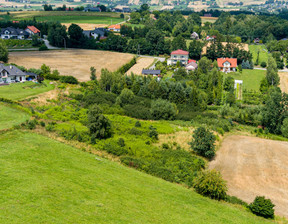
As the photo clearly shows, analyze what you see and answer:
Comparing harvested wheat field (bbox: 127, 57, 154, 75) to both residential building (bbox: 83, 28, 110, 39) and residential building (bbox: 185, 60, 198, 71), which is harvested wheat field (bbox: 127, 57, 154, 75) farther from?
residential building (bbox: 83, 28, 110, 39)

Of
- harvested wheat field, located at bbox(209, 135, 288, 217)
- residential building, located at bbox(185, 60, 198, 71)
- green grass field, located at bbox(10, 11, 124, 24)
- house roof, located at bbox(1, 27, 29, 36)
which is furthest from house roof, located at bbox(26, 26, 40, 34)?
harvested wheat field, located at bbox(209, 135, 288, 217)

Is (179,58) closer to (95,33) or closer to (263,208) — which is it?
(95,33)

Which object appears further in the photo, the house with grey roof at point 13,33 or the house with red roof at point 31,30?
the house with red roof at point 31,30

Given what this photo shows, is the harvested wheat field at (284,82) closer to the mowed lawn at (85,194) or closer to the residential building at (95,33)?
the mowed lawn at (85,194)

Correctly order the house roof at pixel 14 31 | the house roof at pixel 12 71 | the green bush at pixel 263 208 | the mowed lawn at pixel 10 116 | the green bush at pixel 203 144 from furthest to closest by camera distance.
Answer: the house roof at pixel 14 31 < the house roof at pixel 12 71 < the mowed lawn at pixel 10 116 < the green bush at pixel 203 144 < the green bush at pixel 263 208

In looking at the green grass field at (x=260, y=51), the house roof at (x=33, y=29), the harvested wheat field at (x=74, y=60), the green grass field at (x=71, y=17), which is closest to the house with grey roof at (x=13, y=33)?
the house roof at (x=33, y=29)

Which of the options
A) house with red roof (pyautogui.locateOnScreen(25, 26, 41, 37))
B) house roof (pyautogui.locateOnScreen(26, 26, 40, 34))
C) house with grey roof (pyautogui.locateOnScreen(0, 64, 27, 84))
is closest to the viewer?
house with grey roof (pyautogui.locateOnScreen(0, 64, 27, 84))
